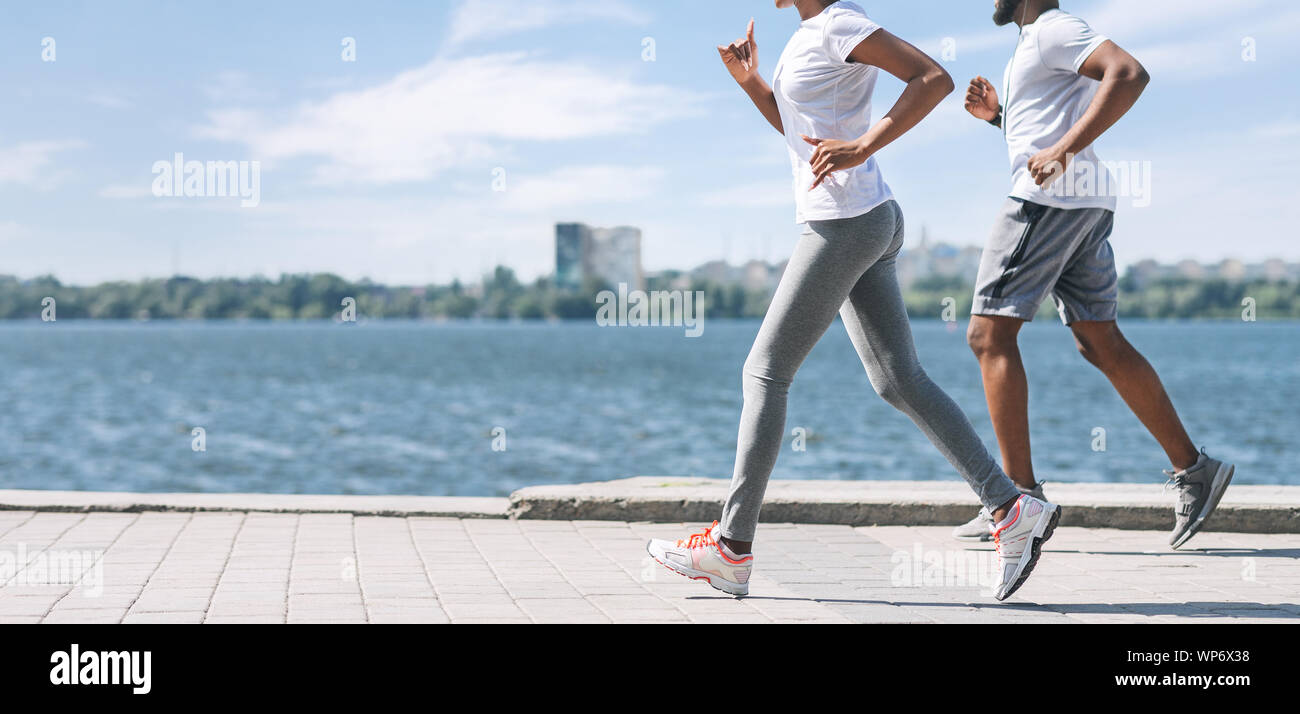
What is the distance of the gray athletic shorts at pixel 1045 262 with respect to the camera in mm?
4535

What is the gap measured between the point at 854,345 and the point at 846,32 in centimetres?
96

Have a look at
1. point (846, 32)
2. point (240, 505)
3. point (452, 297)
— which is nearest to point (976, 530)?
point (846, 32)

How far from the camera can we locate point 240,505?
5605 millimetres

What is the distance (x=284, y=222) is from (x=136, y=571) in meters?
137

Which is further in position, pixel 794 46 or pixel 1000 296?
→ pixel 1000 296

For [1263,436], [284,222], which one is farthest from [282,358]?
[1263,436]

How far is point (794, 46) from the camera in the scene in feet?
12.9

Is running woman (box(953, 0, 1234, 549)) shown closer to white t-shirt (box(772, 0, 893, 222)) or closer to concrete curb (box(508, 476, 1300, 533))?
concrete curb (box(508, 476, 1300, 533))

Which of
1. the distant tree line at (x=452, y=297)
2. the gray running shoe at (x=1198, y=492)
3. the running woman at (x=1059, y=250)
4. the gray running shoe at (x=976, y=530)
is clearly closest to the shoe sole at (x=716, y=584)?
the running woman at (x=1059, y=250)

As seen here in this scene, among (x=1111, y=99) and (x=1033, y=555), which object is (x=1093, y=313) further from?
(x=1033, y=555)

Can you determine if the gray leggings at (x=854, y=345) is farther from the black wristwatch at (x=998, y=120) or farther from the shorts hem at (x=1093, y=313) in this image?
the black wristwatch at (x=998, y=120)

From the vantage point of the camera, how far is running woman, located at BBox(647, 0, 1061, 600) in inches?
151

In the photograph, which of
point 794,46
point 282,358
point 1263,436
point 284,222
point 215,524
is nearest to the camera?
point 794,46
